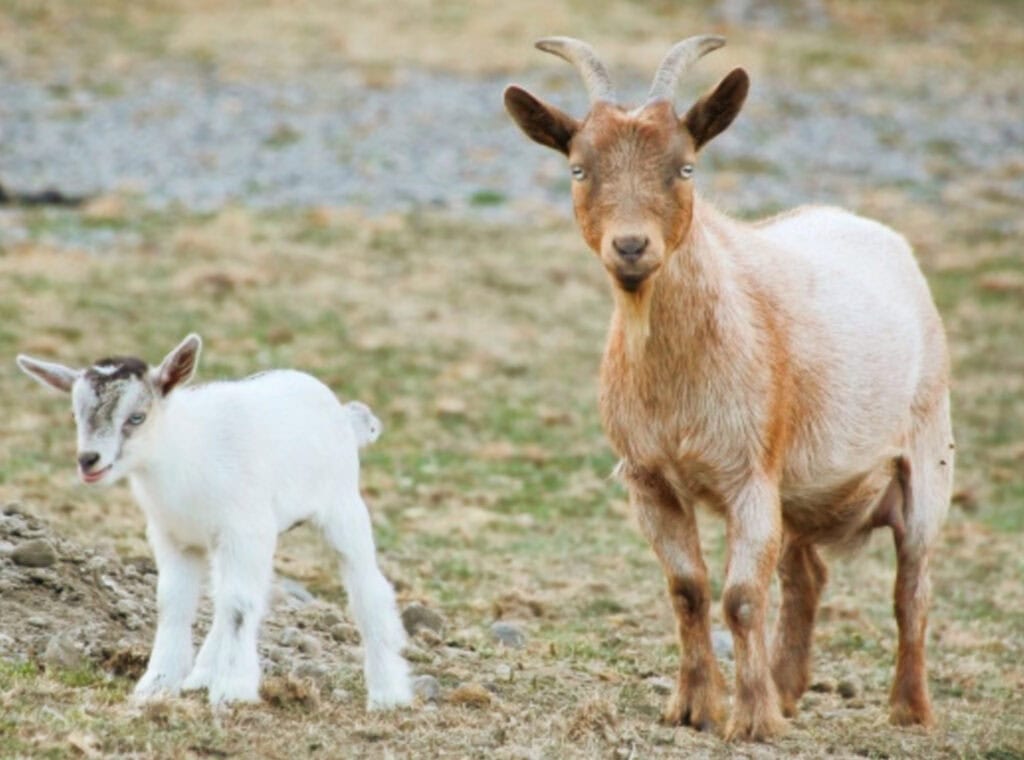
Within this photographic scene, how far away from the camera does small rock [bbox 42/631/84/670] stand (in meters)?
8.64

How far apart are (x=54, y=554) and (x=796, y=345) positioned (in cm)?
377

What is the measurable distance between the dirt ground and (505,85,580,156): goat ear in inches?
98.7

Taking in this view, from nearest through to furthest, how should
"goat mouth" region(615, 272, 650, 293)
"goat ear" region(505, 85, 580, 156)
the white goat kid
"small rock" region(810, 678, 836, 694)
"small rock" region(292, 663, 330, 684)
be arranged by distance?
the white goat kid < "goat mouth" region(615, 272, 650, 293) < "goat ear" region(505, 85, 580, 156) < "small rock" region(292, 663, 330, 684) < "small rock" region(810, 678, 836, 694)

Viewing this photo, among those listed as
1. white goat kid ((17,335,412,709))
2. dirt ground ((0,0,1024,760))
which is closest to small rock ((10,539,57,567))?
dirt ground ((0,0,1024,760))

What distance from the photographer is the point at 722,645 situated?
1149 cm

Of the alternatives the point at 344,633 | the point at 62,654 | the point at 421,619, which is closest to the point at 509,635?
the point at 421,619

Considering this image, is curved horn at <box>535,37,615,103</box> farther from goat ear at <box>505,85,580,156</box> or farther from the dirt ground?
the dirt ground

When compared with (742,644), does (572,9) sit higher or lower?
higher

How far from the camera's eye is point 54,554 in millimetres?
9828

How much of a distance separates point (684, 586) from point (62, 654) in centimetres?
281

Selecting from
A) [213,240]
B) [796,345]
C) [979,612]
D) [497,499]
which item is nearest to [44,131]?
[213,240]

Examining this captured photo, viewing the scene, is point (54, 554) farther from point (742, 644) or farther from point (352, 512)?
point (742, 644)

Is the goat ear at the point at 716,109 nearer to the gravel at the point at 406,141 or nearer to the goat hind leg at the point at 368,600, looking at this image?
the goat hind leg at the point at 368,600

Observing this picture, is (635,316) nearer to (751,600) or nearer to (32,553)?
(751,600)
